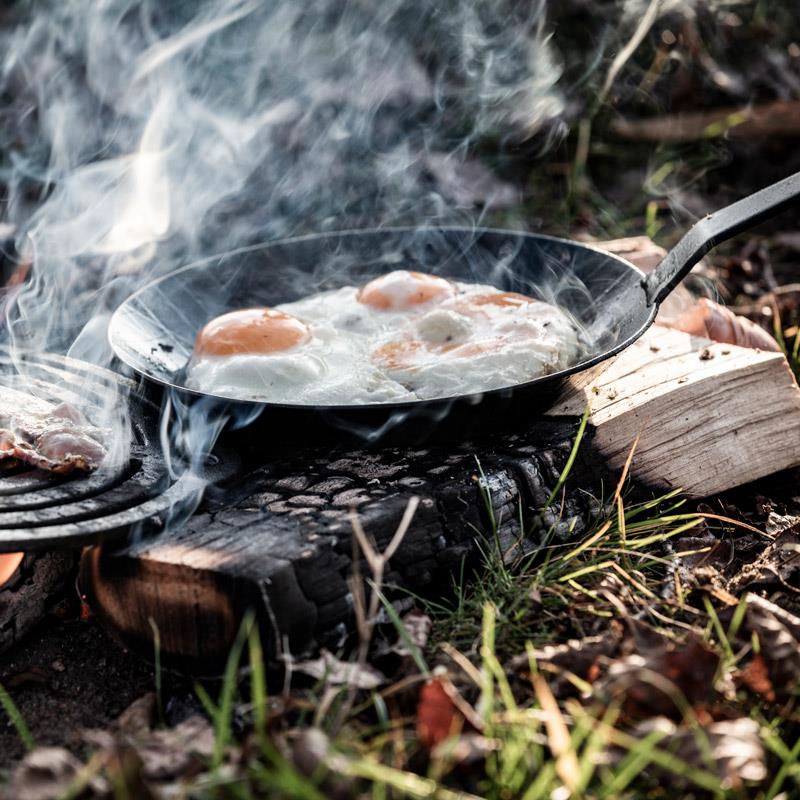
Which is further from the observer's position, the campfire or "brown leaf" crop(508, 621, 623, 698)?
"brown leaf" crop(508, 621, 623, 698)

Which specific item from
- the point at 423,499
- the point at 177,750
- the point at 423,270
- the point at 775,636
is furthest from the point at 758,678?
the point at 423,270

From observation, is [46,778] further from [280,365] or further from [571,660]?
[280,365]

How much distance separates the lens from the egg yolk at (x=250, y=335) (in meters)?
2.95

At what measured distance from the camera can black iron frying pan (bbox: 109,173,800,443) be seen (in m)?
2.50

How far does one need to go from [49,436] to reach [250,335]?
30.4 inches

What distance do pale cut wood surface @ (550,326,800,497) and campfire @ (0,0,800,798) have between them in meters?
0.01

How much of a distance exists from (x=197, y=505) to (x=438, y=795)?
1.14m

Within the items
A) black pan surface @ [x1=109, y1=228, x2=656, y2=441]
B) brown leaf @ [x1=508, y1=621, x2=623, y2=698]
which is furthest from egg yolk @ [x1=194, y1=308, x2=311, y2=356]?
brown leaf @ [x1=508, y1=621, x2=623, y2=698]

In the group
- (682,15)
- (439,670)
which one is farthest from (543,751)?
(682,15)

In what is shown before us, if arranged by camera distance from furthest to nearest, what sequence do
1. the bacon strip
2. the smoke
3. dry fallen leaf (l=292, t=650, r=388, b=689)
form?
the smoke
the bacon strip
dry fallen leaf (l=292, t=650, r=388, b=689)

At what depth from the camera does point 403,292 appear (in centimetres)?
334

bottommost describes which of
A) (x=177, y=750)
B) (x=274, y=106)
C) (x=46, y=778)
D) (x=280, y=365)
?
(x=177, y=750)

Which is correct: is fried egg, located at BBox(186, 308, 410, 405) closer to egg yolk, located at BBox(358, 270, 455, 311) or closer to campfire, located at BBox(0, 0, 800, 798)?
campfire, located at BBox(0, 0, 800, 798)


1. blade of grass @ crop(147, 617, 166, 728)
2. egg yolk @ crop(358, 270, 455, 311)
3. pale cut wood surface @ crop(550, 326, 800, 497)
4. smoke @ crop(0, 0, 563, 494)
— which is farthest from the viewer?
smoke @ crop(0, 0, 563, 494)
